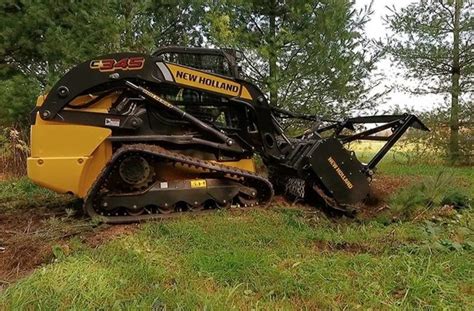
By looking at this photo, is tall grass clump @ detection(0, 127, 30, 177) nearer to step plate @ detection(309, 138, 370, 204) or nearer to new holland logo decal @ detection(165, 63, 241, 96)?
new holland logo decal @ detection(165, 63, 241, 96)

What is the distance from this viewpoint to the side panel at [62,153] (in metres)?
4.97

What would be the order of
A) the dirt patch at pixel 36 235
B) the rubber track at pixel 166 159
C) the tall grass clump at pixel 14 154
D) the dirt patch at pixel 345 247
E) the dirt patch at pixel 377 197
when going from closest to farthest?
the dirt patch at pixel 36 235 → the dirt patch at pixel 345 247 → the rubber track at pixel 166 159 → the dirt patch at pixel 377 197 → the tall grass clump at pixel 14 154

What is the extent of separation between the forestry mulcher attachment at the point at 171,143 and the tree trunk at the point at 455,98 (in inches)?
264

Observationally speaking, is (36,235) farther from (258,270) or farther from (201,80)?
(201,80)

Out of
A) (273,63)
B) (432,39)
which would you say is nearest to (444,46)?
(432,39)

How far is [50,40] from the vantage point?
841 centimetres

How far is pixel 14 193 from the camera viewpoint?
24.3ft

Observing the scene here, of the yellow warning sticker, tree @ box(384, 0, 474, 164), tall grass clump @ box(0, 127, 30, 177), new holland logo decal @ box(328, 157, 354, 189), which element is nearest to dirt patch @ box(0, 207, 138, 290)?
the yellow warning sticker

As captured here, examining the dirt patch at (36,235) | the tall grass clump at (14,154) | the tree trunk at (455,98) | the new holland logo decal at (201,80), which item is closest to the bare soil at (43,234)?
the dirt patch at (36,235)

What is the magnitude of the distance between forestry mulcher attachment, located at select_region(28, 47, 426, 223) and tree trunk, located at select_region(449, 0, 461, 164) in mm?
6694

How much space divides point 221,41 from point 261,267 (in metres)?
6.32

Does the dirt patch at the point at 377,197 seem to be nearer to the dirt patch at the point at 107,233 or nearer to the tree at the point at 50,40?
the dirt patch at the point at 107,233

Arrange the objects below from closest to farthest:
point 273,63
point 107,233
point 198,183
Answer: point 107,233
point 198,183
point 273,63

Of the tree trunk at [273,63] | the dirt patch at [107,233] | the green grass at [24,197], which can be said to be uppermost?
the tree trunk at [273,63]
